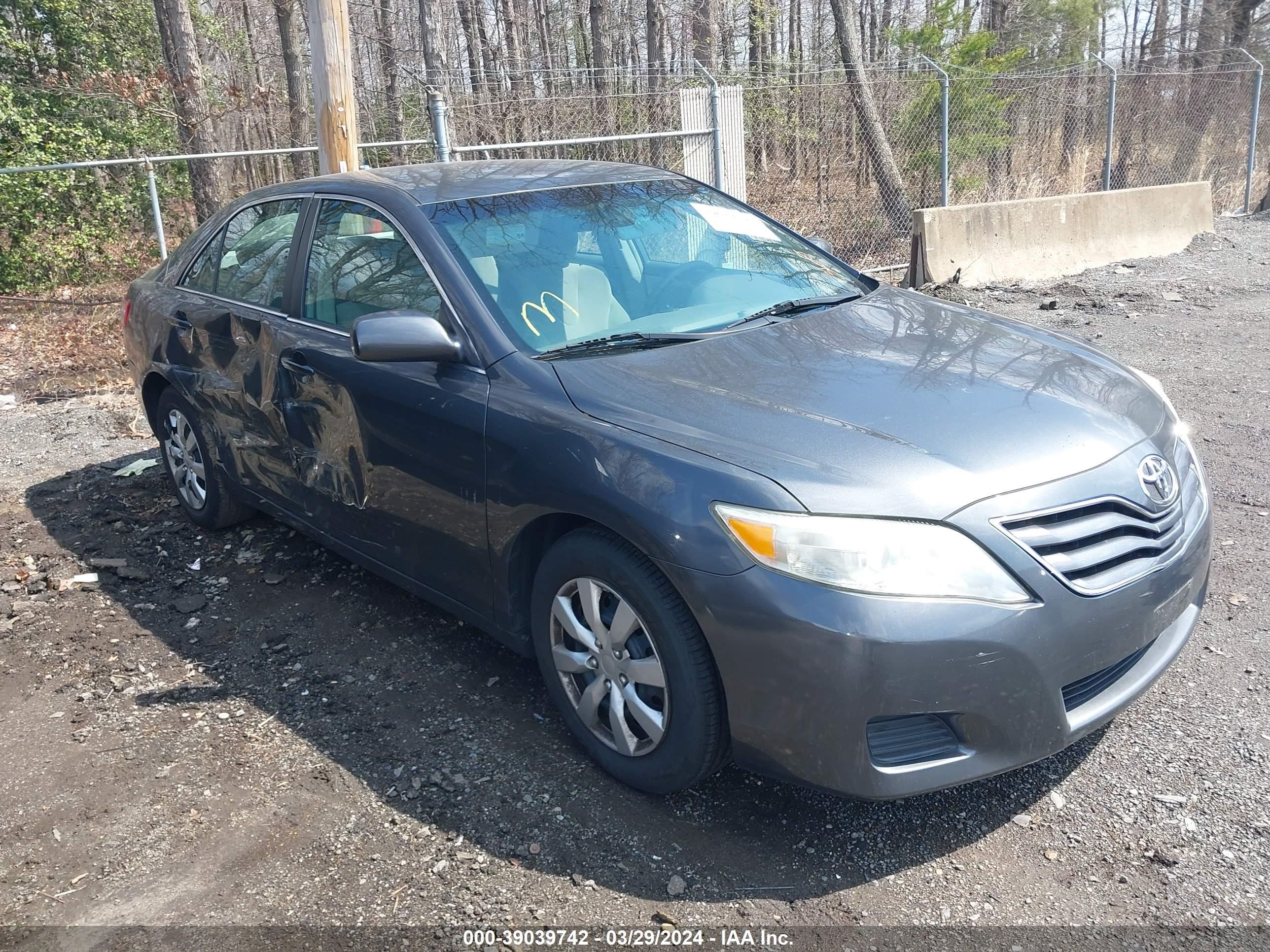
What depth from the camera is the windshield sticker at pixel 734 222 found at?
433cm

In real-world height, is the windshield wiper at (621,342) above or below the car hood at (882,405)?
above

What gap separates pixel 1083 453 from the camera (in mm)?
2869

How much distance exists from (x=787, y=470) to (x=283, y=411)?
2439 mm

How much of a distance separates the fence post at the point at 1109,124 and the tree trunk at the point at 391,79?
9.05 meters

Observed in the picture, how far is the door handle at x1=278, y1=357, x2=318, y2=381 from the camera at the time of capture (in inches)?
162

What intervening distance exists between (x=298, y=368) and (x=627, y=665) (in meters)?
1.99

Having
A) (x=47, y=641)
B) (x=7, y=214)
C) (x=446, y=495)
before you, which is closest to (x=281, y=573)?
(x=47, y=641)

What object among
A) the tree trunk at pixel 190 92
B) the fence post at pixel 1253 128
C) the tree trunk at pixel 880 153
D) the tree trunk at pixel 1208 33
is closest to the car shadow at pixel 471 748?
the tree trunk at pixel 880 153

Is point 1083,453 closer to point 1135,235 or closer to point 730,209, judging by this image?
point 730,209

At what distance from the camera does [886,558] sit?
2568 mm

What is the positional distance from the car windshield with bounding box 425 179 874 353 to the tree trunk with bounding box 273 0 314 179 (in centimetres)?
1991

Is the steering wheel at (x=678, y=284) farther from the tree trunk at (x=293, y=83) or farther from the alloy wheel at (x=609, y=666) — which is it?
the tree trunk at (x=293, y=83)

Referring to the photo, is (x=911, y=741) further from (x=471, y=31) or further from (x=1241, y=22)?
(x=471, y=31)

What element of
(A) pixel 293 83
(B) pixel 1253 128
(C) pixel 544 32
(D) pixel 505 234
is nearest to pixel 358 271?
(D) pixel 505 234
